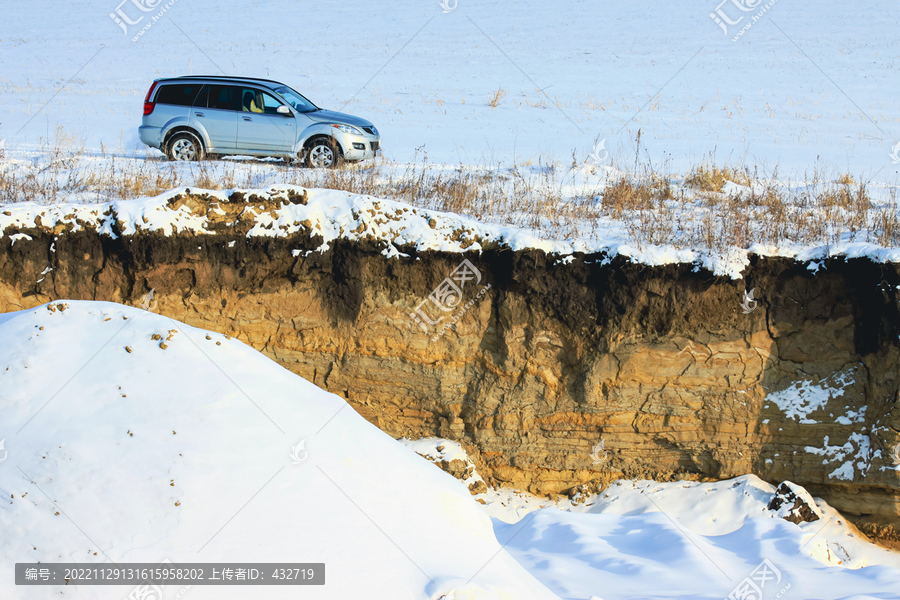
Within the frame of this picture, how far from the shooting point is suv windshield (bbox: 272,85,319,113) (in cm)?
1189

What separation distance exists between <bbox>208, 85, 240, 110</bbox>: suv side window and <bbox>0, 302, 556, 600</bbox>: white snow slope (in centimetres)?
764

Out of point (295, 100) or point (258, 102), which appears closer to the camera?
point (258, 102)

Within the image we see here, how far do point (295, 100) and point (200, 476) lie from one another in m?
9.51

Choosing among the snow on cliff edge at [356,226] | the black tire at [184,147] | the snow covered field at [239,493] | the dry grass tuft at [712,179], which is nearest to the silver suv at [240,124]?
the black tire at [184,147]

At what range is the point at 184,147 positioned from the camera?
1197 cm

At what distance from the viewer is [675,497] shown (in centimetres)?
712

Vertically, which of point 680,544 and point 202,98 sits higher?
point 202,98

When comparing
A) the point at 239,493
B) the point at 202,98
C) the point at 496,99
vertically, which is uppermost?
the point at 496,99

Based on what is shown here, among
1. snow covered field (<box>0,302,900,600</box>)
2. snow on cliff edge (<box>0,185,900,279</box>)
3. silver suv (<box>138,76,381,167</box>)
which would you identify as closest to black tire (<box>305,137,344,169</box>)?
silver suv (<box>138,76,381,167</box>)

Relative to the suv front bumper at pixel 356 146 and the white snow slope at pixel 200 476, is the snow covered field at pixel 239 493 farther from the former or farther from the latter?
the suv front bumper at pixel 356 146

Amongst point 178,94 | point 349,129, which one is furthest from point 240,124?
point 349,129

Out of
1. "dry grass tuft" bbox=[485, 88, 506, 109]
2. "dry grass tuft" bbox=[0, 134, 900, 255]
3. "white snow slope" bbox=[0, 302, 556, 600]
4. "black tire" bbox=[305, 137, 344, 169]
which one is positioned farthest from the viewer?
"dry grass tuft" bbox=[485, 88, 506, 109]

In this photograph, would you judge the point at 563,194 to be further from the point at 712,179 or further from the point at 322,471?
the point at 322,471

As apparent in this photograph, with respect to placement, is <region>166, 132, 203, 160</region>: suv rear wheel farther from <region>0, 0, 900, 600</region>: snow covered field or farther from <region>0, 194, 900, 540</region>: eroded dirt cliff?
<region>0, 194, 900, 540</region>: eroded dirt cliff
